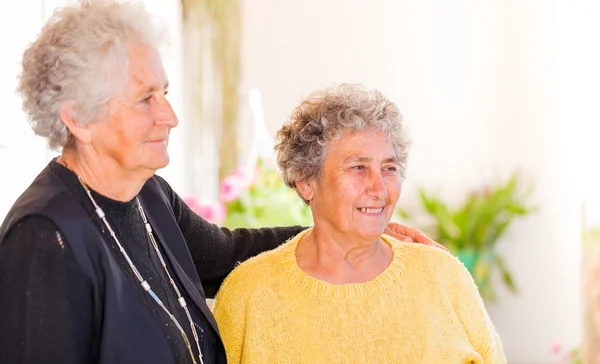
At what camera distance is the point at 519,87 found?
5.25 meters

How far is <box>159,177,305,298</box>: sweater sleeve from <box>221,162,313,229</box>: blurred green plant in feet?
5.57

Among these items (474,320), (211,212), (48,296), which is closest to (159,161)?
(48,296)

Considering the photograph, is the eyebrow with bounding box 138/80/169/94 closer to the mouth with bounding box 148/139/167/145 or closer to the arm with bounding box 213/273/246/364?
the mouth with bounding box 148/139/167/145

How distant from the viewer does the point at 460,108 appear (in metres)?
5.47

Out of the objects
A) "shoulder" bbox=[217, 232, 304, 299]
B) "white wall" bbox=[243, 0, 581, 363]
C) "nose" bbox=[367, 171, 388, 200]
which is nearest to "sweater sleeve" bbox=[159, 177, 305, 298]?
"shoulder" bbox=[217, 232, 304, 299]

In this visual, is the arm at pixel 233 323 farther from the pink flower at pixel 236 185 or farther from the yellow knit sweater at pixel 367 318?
the pink flower at pixel 236 185

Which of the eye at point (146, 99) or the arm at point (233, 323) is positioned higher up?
the eye at point (146, 99)

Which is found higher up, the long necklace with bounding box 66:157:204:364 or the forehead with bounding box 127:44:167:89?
the forehead with bounding box 127:44:167:89

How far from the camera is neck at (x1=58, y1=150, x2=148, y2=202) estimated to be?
1.67 metres

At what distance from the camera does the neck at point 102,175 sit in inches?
65.9

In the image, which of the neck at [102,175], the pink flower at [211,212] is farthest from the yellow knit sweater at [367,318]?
the pink flower at [211,212]

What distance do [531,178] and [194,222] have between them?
3.45m

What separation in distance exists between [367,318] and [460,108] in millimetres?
3705

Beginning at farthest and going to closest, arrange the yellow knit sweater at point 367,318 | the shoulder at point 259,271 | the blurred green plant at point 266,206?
the blurred green plant at point 266,206 → the shoulder at point 259,271 → the yellow knit sweater at point 367,318
